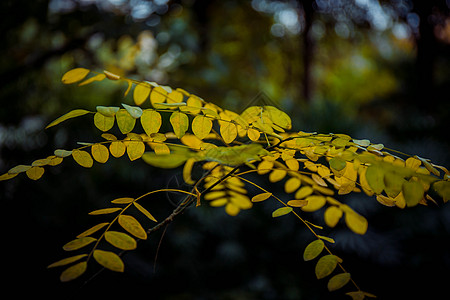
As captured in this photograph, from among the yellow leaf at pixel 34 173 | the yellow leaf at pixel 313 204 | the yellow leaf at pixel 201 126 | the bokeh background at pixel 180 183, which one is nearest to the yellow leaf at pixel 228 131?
the yellow leaf at pixel 201 126

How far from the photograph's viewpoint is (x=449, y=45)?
2318 millimetres

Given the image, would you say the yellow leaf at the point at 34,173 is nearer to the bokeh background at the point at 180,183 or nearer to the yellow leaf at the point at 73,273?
the yellow leaf at the point at 73,273

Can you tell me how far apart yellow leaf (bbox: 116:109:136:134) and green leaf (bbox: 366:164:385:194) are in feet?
0.97

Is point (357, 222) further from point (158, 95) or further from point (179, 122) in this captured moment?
point (158, 95)

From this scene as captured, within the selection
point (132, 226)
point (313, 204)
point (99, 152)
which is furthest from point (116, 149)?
point (313, 204)

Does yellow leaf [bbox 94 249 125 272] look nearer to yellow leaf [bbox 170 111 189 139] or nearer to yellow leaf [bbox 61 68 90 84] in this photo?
yellow leaf [bbox 170 111 189 139]

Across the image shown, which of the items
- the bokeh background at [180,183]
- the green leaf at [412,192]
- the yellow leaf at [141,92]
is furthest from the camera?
the bokeh background at [180,183]

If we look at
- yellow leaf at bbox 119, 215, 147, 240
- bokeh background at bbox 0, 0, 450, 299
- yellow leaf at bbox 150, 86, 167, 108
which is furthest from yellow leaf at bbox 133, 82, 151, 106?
bokeh background at bbox 0, 0, 450, 299

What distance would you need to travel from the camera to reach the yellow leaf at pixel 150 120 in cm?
40

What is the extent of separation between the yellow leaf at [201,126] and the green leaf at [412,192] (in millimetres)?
243

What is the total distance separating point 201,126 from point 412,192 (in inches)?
10.3

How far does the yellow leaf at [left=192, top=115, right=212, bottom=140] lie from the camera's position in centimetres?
40

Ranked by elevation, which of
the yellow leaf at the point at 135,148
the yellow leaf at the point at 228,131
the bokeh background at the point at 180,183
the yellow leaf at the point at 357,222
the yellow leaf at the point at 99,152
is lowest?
the bokeh background at the point at 180,183

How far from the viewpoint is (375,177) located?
1.06 ft
